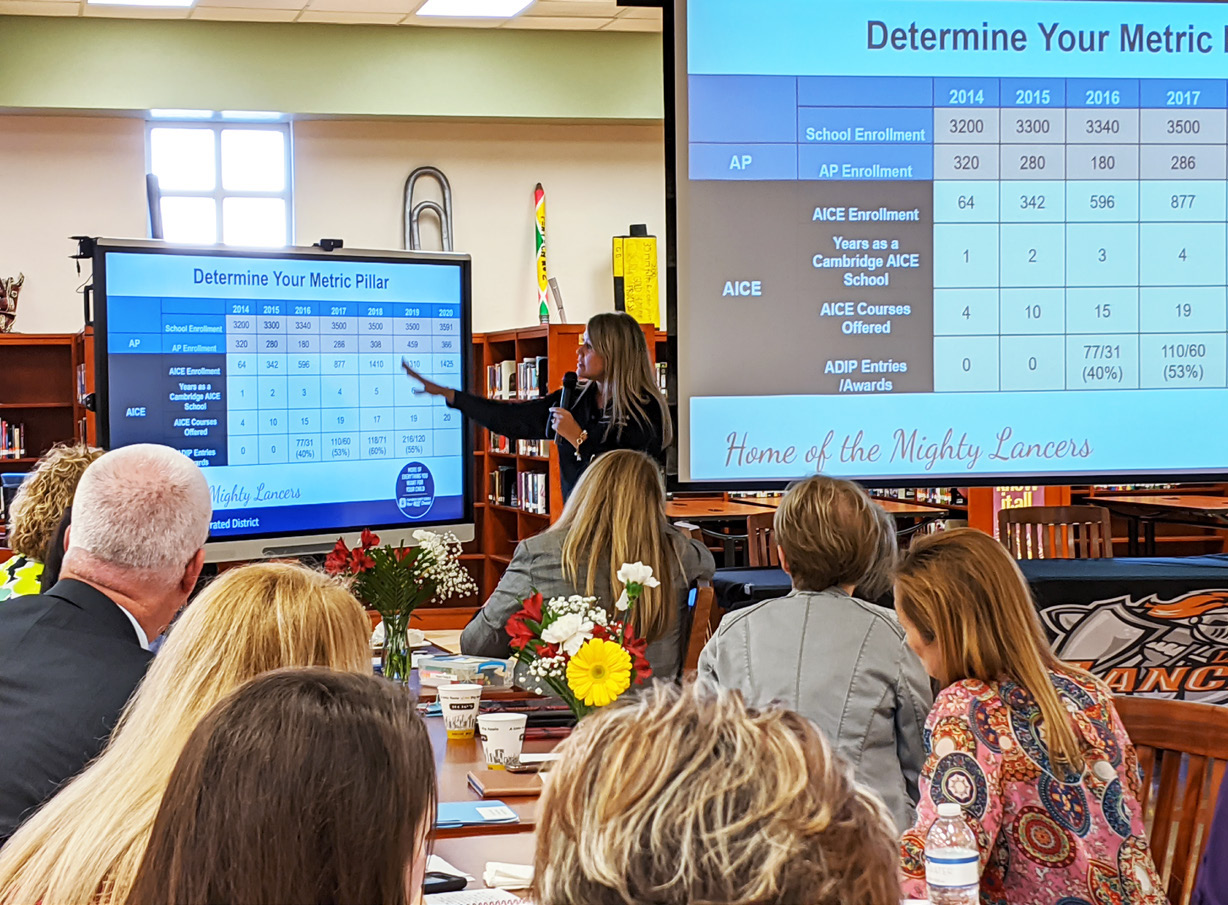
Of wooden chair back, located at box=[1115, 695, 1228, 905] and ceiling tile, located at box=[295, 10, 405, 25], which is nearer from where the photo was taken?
wooden chair back, located at box=[1115, 695, 1228, 905]

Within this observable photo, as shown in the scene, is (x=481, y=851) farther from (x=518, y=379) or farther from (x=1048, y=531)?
(x=518, y=379)

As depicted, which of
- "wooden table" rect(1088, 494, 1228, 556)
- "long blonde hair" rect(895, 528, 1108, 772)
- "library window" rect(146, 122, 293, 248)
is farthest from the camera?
"library window" rect(146, 122, 293, 248)

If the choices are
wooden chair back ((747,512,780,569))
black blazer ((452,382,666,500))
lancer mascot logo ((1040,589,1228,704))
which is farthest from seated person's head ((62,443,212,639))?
wooden chair back ((747,512,780,569))

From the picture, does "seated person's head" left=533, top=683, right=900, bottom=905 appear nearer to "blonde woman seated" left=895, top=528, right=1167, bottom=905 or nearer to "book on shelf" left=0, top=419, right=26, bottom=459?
"blonde woman seated" left=895, top=528, right=1167, bottom=905

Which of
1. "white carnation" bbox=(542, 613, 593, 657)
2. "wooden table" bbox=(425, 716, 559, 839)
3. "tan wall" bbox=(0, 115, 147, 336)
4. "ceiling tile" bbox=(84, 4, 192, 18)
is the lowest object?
"wooden table" bbox=(425, 716, 559, 839)

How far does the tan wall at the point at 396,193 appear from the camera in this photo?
31.2 feet

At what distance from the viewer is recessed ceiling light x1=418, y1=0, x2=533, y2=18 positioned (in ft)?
Answer: 29.3

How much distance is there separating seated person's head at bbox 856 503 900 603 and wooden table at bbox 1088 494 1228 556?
6599 mm

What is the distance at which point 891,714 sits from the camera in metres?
2.64

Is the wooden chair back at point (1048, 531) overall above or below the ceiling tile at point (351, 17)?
below

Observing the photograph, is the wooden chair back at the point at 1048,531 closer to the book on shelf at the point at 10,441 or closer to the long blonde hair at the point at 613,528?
the long blonde hair at the point at 613,528

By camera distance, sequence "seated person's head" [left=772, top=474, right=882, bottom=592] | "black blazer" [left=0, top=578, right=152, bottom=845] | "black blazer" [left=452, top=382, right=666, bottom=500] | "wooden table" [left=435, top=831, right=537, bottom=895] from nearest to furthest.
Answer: "black blazer" [left=0, top=578, right=152, bottom=845] → "wooden table" [left=435, top=831, right=537, bottom=895] → "seated person's head" [left=772, top=474, right=882, bottom=592] → "black blazer" [left=452, top=382, right=666, bottom=500]

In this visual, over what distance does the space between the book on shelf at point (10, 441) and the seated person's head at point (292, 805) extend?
911 cm

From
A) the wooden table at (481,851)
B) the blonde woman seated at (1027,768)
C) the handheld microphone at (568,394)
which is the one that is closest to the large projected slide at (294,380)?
the handheld microphone at (568,394)
